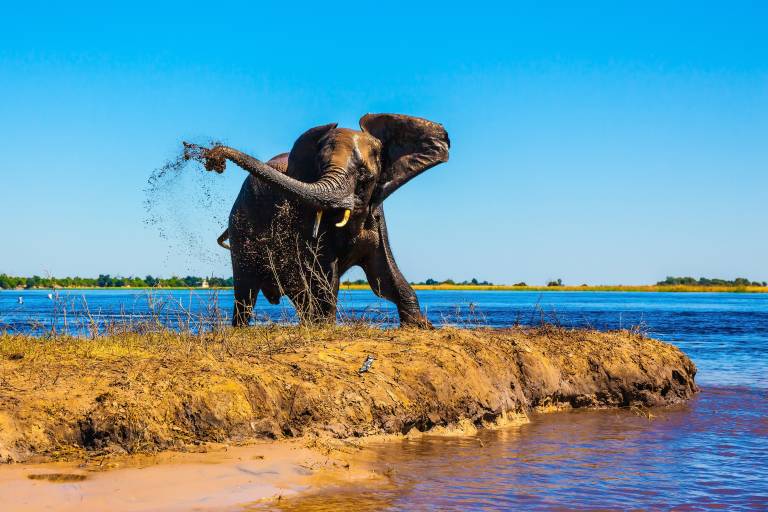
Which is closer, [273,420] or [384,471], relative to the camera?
[384,471]

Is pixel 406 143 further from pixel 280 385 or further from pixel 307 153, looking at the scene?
pixel 280 385

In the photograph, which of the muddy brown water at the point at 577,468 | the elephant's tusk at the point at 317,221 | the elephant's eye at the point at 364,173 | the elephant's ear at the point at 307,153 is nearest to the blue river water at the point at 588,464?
the muddy brown water at the point at 577,468

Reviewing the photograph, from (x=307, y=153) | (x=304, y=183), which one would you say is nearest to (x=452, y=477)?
(x=304, y=183)

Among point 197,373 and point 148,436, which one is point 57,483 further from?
point 197,373

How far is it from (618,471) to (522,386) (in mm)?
2707

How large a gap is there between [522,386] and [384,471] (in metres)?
3.49

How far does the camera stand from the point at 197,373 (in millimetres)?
7621

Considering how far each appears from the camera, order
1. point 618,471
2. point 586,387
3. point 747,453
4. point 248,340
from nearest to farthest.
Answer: point 618,471, point 747,453, point 248,340, point 586,387

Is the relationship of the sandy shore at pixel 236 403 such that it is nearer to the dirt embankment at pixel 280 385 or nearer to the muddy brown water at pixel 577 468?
the dirt embankment at pixel 280 385

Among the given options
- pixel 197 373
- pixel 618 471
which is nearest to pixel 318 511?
pixel 197 373

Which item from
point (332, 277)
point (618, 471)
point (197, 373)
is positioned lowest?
point (618, 471)

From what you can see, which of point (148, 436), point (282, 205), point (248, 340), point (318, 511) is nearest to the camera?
point (318, 511)

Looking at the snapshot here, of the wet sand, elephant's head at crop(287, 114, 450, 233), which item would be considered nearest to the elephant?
elephant's head at crop(287, 114, 450, 233)

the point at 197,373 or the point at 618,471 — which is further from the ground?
the point at 197,373
